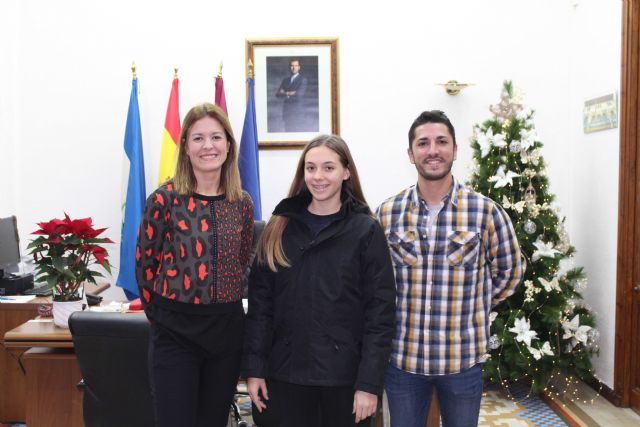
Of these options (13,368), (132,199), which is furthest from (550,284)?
(13,368)

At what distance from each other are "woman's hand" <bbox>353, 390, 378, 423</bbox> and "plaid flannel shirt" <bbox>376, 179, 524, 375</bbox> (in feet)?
0.64

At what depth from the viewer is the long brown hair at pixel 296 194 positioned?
5.55 ft

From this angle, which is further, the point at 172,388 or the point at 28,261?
the point at 28,261

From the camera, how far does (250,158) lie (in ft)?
13.4

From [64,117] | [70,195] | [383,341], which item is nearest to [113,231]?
[70,195]

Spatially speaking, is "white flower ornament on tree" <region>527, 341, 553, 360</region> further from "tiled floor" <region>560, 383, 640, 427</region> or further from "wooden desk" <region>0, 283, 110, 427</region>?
"wooden desk" <region>0, 283, 110, 427</region>

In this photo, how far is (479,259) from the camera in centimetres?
180

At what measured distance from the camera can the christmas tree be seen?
3.46m

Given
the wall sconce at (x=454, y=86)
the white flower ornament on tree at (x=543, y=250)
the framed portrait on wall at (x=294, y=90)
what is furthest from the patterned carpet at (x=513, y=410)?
the wall sconce at (x=454, y=86)

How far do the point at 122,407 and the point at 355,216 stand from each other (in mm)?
1085

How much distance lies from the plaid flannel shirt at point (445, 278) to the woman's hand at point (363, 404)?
20 cm

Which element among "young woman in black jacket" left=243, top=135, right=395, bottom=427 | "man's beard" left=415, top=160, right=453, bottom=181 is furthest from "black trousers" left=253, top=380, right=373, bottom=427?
"man's beard" left=415, top=160, right=453, bottom=181

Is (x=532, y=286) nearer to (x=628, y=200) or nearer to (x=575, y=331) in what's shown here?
(x=575, y=331)

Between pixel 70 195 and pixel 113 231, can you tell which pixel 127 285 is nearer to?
pixel 113 231
